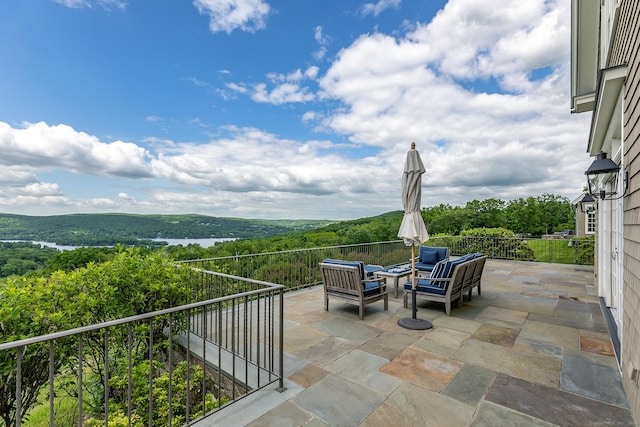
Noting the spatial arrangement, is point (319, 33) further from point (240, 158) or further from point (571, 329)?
point (571, 329)

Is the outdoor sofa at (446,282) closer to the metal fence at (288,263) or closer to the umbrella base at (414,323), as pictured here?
the umbrella base at (414,323)

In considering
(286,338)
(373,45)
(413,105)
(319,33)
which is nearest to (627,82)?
(286,338)

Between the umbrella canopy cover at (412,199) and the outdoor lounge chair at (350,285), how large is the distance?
99cm

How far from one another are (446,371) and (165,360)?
3.81 meters

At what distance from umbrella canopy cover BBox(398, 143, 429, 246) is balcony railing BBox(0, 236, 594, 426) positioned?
2420 mm

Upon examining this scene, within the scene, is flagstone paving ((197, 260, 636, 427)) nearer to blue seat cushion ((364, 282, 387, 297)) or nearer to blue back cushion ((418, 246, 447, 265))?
blue seat cushion ((364, 282, 387, 297))

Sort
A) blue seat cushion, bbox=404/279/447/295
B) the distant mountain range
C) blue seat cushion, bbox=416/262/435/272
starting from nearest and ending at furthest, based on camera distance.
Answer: blue seat cushion, bbox=404/279/447/295 < blue seat cushion, bbox=416/262/435/272 < the distant mountain range

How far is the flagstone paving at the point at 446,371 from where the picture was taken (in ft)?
7.55

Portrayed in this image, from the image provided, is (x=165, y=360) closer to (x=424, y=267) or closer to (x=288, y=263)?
(x=288, y=263)

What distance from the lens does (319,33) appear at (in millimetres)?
8891

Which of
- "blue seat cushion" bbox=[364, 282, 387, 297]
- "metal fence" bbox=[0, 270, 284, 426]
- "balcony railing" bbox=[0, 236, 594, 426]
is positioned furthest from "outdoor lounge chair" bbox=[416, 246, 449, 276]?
"metal fence" bbox=[0, 270, 284, 426]

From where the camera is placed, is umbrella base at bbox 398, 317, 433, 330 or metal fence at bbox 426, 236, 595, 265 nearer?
umbrella base at bbox 398, 317, 433, 330

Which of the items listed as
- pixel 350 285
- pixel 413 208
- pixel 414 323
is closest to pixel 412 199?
pixel 413 208

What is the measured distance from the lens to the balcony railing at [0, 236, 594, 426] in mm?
1902
